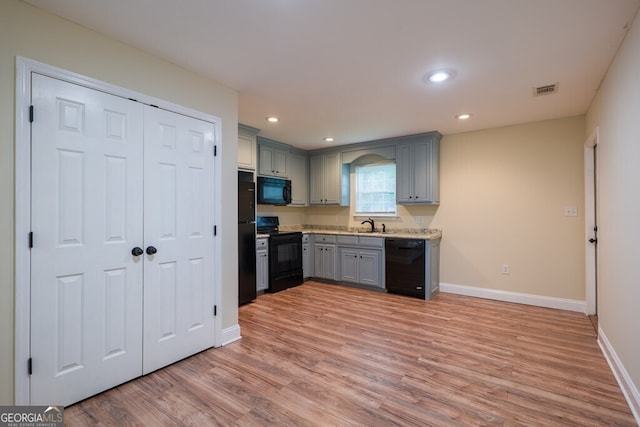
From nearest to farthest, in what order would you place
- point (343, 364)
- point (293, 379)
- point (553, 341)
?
point (293, 379) < point (343, 364) < point (553, 341)

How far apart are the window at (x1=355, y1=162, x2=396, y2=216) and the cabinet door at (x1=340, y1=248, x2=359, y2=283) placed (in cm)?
88

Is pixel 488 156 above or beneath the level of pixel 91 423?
above

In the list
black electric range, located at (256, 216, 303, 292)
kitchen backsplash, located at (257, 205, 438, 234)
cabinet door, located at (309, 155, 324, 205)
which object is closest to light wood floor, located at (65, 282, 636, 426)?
black electric range, located at (256, 216, 303, 292)

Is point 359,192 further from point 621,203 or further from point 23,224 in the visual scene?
point 23,224

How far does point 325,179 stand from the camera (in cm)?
541

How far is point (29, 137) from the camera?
1677mm

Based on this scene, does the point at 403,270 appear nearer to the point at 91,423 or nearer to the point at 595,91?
the point at 595,91

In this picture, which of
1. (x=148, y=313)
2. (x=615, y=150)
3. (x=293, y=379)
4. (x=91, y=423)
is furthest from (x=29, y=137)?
(x=615, y=150)

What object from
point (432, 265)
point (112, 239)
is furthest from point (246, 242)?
point (432, 265)

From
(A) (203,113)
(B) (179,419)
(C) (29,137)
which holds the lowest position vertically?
(B) (179,419)

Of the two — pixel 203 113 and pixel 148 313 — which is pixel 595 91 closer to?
pixel 203 113

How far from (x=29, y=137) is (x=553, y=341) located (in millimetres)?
4320

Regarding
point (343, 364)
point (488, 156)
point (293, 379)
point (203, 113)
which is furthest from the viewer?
point (488, 156)

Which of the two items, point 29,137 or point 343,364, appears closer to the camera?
point 29,137
